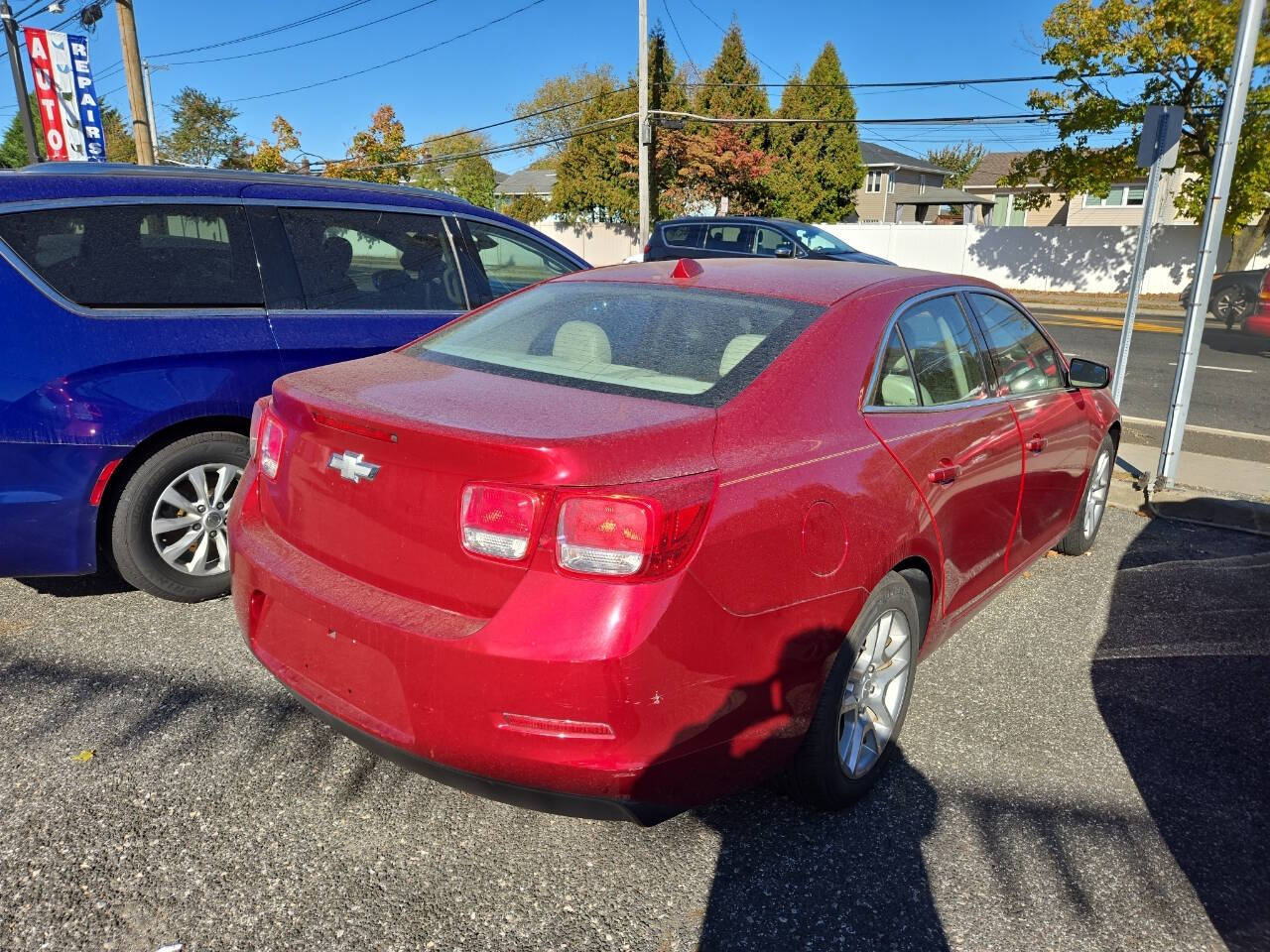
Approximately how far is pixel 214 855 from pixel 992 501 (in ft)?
8.75

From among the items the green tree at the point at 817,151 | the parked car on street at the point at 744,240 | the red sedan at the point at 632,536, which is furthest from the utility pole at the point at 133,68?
the green tree at the point at 817,151

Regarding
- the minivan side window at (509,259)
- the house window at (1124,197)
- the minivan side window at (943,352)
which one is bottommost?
the minivan side window at (943,352)

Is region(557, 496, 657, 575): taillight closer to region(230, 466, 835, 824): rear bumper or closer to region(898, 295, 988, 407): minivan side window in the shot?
region(230, 466, 835, 824): rear bumper

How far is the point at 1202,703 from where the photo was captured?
346 centimetres

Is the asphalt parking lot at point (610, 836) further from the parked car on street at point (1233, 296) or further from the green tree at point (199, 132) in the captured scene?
the green tree at point (199, 132)

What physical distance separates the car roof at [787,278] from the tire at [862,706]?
94 cm

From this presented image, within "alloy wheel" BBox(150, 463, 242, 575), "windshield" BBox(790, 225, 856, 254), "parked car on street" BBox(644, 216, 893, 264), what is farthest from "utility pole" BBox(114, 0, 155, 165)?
"alloy wheel" BBox(150, 463, 242, 575)

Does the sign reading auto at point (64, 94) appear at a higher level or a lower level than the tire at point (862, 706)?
higher

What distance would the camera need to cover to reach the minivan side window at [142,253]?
3.52m

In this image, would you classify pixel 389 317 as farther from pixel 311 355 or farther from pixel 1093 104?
pixel 1093 104

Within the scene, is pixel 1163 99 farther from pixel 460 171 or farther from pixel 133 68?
pixel 460 171

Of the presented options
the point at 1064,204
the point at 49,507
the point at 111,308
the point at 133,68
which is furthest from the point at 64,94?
the point at 1064,204

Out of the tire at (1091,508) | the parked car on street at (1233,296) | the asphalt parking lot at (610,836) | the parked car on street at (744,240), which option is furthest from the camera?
the parked car on street at (1233,296)

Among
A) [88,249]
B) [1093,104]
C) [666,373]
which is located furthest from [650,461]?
[1093,104]
